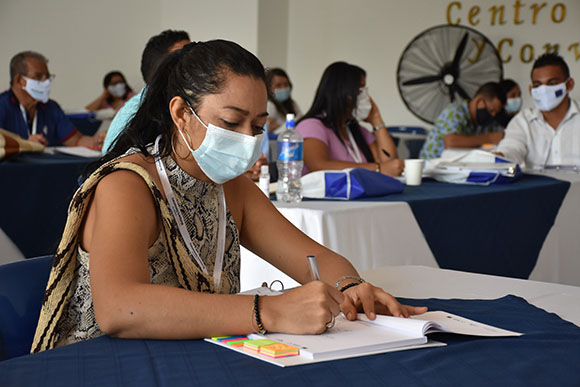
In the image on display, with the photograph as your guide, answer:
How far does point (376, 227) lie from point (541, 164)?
1826mm

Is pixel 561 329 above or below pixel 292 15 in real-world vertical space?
below

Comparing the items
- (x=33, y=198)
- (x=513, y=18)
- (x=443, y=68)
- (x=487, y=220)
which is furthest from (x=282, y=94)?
(x=487, y=220)

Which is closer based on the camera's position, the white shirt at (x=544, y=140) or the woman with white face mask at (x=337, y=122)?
the woman with white face mask at (x=337, y=122)

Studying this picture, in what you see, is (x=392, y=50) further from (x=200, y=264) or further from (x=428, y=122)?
(x=200, y=264)

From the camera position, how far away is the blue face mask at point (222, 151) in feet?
4.24

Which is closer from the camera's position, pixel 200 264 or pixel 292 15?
pixel 200 264

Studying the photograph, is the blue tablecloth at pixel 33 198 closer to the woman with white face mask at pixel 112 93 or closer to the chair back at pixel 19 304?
the chair back at pixel 19 304

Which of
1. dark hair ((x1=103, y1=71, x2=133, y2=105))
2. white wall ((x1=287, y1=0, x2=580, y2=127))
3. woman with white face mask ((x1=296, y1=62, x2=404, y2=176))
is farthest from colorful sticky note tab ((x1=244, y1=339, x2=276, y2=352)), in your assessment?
dark hair ((x1=103, y1=71, x2=133, y2=105))

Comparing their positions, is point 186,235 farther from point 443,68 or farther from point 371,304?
point 443,68

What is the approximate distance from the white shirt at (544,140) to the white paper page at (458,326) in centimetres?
282

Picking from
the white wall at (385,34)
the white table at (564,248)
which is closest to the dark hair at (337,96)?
the white table at (564,248)

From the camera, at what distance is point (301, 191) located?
8.39 ft

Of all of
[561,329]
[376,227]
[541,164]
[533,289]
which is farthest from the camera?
[541,164]

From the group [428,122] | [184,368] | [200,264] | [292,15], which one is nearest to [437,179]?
[200,264]
